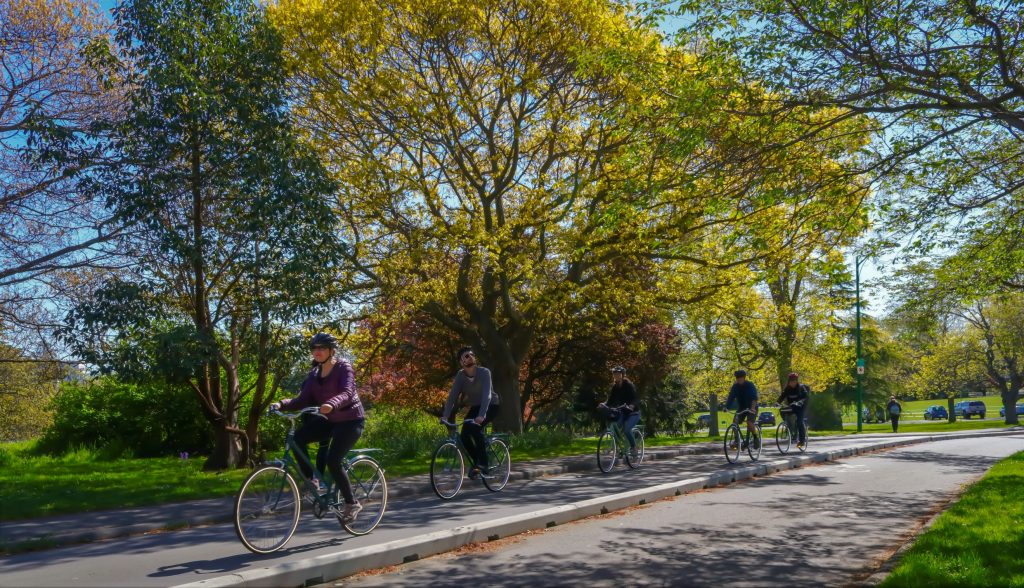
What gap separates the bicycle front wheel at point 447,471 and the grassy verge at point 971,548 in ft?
18.4

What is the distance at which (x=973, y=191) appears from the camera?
12.7 meters

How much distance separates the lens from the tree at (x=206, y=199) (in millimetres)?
12503

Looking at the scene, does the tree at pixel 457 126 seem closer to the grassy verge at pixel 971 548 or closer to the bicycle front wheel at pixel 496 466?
the bicycle front wheel at pixel 496 466

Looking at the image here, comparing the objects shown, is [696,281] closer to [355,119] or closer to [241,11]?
[355,119]

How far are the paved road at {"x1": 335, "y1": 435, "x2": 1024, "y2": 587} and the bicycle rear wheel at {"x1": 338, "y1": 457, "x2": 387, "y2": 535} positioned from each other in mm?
1143

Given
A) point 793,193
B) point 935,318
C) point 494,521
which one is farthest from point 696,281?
point 494,521

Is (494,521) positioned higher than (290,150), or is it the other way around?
(290,150)

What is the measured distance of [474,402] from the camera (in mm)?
10859

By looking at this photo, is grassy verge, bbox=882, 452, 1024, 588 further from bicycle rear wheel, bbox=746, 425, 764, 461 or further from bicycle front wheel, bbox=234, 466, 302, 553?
bicycle rear wheel, bbox=746, 425, 764, 461

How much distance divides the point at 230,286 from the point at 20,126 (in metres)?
5.58

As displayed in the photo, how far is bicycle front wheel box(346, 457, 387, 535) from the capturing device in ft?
25.0

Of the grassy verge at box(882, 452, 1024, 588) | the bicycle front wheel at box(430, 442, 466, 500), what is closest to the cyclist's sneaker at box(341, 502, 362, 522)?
the bicycle front wheel at box(430, 442, 466, 500)

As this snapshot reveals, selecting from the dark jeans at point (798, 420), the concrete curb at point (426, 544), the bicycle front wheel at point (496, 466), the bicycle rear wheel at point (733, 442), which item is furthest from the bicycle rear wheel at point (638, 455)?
the dark jeans at point (798, 420)

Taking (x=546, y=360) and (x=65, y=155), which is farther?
(x=546, y=360)
